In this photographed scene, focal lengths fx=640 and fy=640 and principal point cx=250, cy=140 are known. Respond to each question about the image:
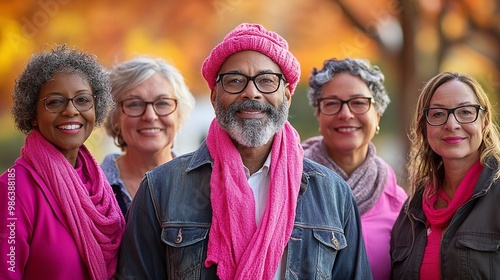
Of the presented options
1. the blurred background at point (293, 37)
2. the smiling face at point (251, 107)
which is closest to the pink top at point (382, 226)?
the smiling face at point (251, 107)

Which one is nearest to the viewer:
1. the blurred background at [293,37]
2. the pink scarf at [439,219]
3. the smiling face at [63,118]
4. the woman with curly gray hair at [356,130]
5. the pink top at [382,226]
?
the smiling face at [63,118]

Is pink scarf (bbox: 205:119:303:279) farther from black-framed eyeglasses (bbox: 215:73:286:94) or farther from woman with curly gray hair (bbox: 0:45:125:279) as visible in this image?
woman with curly gray hair (bbox: 0:45:125:279)

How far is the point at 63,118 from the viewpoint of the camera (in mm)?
2609

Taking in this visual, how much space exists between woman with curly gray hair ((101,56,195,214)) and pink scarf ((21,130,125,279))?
0.79 metres

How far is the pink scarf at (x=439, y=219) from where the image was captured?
9.02 feet

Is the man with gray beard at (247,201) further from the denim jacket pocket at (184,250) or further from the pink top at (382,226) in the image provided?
the pink top at (382,226)

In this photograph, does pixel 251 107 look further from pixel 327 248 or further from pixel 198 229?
pixel 327 248

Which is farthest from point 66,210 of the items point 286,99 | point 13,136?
point 13,136

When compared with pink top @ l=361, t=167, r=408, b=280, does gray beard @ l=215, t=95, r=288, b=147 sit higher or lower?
higher

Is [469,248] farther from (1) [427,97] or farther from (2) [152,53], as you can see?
(2) [152,53]

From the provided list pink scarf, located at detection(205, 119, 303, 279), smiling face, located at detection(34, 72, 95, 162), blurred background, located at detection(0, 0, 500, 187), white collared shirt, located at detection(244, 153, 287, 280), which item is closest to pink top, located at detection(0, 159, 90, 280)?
smiling face, located at detection(34, 72, 95, 162)

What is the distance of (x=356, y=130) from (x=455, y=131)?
0.75m

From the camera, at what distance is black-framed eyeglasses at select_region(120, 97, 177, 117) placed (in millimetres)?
3555

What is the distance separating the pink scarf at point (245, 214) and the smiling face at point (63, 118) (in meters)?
0.56
